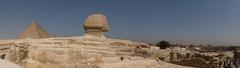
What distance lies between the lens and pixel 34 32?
30.9 meters

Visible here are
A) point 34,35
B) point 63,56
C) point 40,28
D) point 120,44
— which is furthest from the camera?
point 40,28

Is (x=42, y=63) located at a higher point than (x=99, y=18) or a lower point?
lower

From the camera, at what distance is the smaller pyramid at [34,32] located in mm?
30569

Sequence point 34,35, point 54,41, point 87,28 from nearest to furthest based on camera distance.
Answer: point 54,41 → point 87,28 → point 34,35

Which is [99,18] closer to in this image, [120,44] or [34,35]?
[120,44]

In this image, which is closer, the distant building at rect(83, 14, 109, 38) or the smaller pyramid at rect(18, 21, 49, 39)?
the distant building at rect(83, 14, 109, 38)

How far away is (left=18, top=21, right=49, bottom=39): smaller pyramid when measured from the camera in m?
30.6

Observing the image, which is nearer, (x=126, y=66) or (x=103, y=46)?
(x=126, y=66)

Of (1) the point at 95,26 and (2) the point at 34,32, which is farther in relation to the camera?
Answer: (2) the point at 34,32

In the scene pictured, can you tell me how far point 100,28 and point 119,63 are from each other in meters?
10.4

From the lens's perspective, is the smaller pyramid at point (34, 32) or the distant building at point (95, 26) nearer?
the distant building at point (95, 26)

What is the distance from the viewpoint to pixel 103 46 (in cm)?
1481

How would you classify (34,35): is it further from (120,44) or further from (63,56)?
(63,56)

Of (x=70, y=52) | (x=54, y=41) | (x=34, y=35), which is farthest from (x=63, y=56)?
(x=34, y=35)
